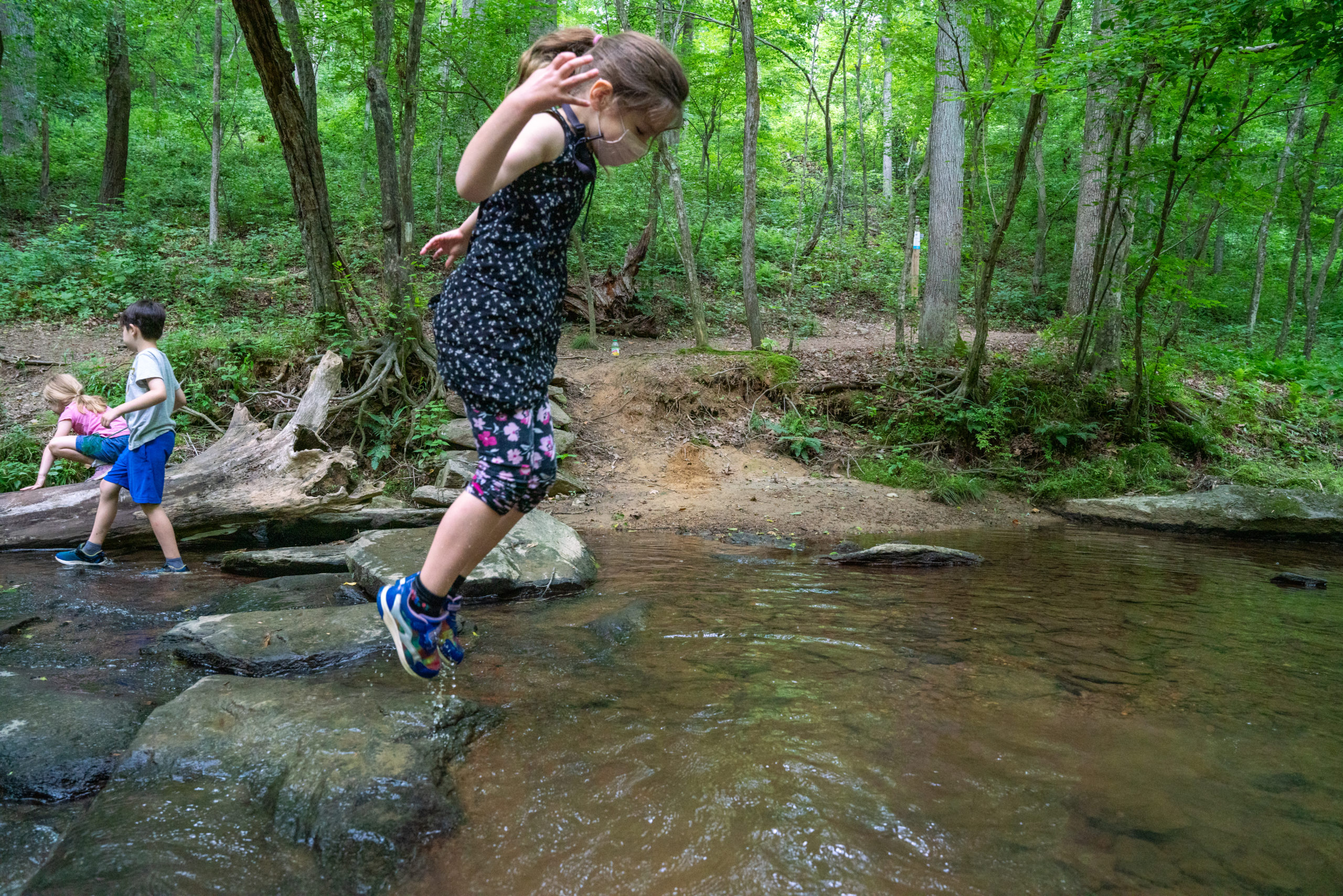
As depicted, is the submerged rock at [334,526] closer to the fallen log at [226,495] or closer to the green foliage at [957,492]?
the fallen log at [226,495]

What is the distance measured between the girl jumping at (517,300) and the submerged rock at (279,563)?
2803 mm

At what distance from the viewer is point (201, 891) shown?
1636 millimetres

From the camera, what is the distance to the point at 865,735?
2.29m

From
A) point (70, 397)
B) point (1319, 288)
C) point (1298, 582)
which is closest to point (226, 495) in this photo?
point (70, 397)

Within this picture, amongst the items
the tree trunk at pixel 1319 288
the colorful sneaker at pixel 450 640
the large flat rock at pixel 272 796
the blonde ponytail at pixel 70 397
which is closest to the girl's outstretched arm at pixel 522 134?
the colorful sneaker at pixel 450 640

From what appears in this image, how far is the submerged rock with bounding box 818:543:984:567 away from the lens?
201 inches

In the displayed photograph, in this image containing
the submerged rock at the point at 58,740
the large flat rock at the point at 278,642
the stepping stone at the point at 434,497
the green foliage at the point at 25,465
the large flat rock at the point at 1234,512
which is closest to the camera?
the submerged rock at the point at 58,740

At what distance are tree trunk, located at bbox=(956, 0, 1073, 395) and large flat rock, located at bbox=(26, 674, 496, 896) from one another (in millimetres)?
7026

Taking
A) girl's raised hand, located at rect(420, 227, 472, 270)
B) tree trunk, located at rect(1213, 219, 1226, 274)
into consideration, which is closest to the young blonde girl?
girl's raised hand, located at rect(420, 227, 472, 270)

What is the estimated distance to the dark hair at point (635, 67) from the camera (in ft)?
6.75

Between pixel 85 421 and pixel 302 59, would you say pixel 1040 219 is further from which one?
pixel 85 421

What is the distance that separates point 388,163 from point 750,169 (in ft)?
14.7

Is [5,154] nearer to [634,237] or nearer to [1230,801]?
[634,237]

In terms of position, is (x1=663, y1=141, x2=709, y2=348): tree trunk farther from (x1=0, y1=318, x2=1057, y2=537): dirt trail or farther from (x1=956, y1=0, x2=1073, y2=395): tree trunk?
(x1=956, y1=0, x2=1073, y2=395): tree trunk
